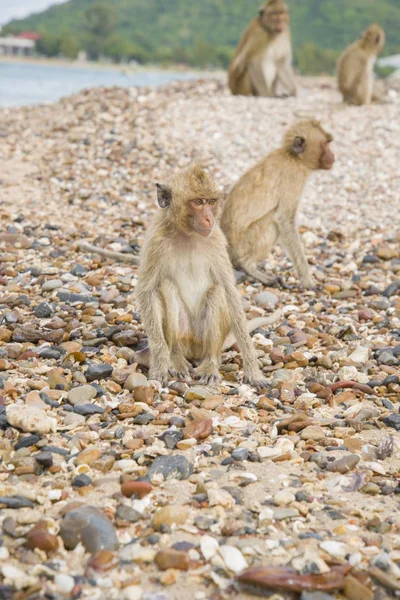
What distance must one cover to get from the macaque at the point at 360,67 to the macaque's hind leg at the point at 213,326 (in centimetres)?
850

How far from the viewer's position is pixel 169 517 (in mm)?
2740

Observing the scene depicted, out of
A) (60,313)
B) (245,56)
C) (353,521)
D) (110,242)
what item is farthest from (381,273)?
(245,56)

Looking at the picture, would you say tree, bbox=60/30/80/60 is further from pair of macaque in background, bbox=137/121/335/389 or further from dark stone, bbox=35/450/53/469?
dark stone, bbox=35/450/53/469

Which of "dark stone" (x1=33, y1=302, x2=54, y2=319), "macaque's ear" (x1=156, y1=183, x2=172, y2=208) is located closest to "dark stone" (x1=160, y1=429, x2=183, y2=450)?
"macaque's ear" (x1=156, y1=183, x2=172, y2=208)

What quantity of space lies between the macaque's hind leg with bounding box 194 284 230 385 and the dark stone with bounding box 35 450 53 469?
1.37 m

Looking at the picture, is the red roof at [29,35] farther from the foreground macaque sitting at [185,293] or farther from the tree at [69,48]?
the foreground macaque sitting at [185,293]

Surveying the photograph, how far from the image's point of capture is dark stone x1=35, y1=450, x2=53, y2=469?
10.2 feet

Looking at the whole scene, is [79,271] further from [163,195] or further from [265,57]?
[265,57]

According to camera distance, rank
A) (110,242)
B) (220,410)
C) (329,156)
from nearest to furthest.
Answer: (220,410), (329,156), (110,242)

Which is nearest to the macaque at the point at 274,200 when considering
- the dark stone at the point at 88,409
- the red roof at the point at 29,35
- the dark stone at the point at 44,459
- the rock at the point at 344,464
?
the dark stone at the point at 88,409

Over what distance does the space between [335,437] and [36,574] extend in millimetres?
1653

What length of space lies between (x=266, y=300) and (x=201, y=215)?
1.94 metres

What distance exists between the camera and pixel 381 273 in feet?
23.0

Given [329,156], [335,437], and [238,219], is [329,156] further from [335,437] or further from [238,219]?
[335,437]
